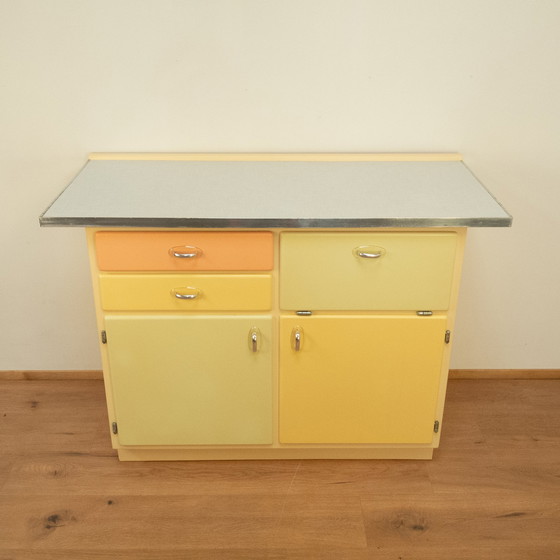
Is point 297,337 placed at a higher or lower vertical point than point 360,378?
higher

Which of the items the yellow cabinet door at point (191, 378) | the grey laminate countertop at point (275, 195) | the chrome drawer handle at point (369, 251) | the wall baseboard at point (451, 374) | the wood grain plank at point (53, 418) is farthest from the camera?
the wall baseboard at point (451, 374)

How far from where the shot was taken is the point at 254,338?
7.08 ft

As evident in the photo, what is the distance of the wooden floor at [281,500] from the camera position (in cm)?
209

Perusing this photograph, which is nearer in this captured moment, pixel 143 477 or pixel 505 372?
pixel 143 477

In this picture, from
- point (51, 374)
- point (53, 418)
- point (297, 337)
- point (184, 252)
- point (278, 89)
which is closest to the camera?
point (184, 252)

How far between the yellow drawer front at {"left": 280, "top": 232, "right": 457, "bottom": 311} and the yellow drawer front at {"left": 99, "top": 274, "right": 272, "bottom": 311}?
0.08m

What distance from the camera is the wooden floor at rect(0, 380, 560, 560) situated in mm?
2088

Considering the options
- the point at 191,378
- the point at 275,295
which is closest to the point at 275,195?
the point at 275,295

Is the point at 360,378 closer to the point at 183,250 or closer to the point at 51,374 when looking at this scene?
the point at 183,250

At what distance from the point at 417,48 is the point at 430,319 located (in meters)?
0.87

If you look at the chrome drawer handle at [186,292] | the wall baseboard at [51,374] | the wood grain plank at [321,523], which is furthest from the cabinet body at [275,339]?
the wall baseboard at [51,374]

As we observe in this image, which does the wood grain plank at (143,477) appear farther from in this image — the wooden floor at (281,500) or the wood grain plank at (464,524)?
the wood grain plank at (464,524)

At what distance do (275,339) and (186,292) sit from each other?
31 centimetres

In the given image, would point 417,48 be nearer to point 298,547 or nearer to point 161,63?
point 161,63
